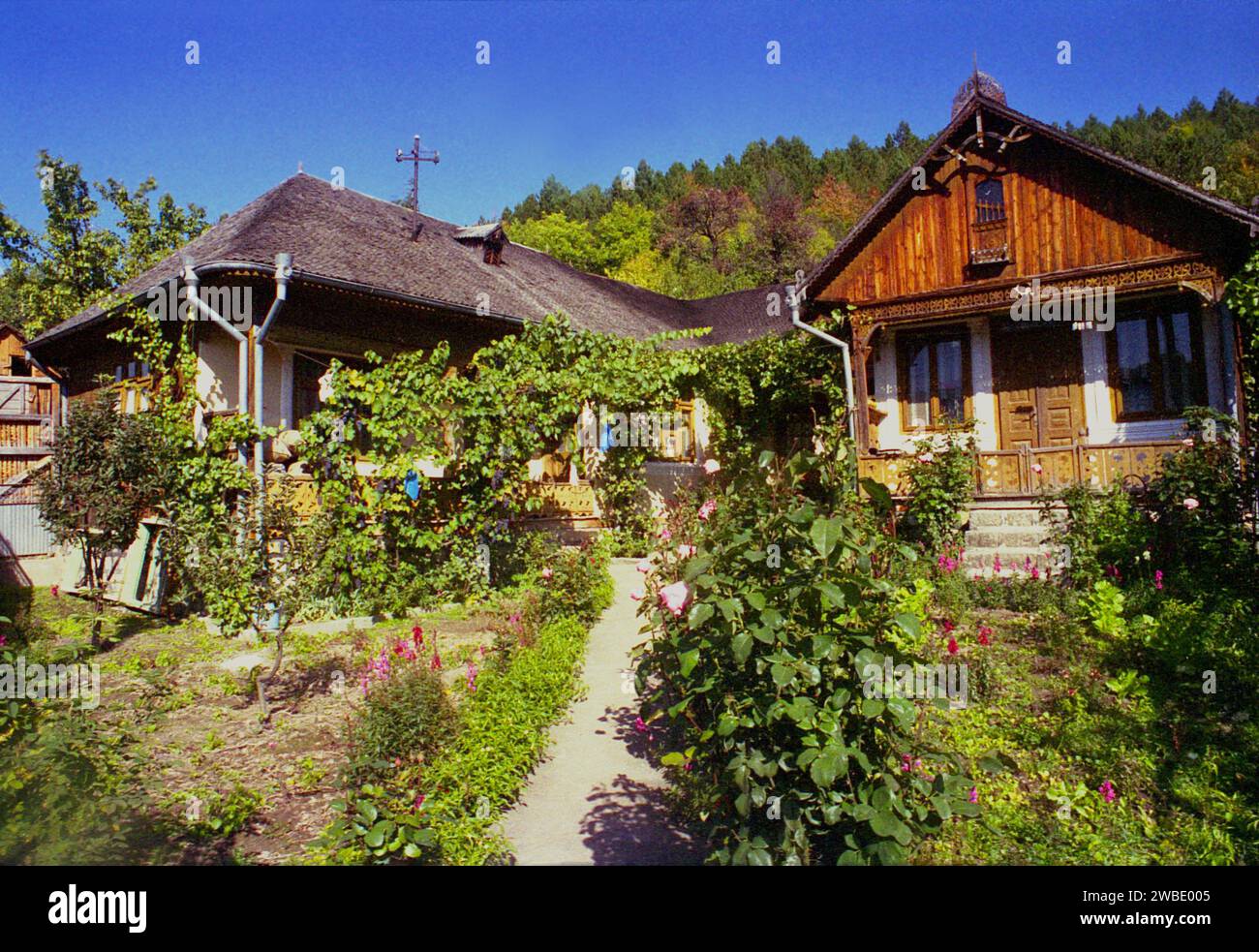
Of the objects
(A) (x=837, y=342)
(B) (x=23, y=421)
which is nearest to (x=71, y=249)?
(B) (x=23, y=421)

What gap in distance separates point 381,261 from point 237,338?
11.1 feet

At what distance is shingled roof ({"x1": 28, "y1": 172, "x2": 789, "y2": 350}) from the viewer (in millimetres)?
11586

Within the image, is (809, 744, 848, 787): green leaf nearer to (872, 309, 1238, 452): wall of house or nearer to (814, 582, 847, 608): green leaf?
(814, 582, 847, 608): green leaf

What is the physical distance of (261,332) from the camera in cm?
1053

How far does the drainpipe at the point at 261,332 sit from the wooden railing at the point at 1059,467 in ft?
25.9

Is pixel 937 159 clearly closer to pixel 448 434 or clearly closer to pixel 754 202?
pixel 448 434

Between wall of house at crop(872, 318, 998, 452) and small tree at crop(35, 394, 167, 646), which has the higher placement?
wall of house at crop(872, 318, 998, 452)

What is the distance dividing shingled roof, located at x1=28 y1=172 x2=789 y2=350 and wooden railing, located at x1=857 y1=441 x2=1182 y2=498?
7.72 metres

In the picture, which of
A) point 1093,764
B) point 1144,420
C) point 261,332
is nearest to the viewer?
point 1093,764

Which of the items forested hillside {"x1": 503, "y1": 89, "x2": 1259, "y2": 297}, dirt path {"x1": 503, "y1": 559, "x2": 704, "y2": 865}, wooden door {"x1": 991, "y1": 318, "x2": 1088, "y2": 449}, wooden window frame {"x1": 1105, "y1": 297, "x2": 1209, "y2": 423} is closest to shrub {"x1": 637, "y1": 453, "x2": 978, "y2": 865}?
dirt path {"x1": 503, "y1": 559, "x2": 704, "y2": 865}

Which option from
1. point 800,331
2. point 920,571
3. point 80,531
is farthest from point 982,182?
point 80,531
